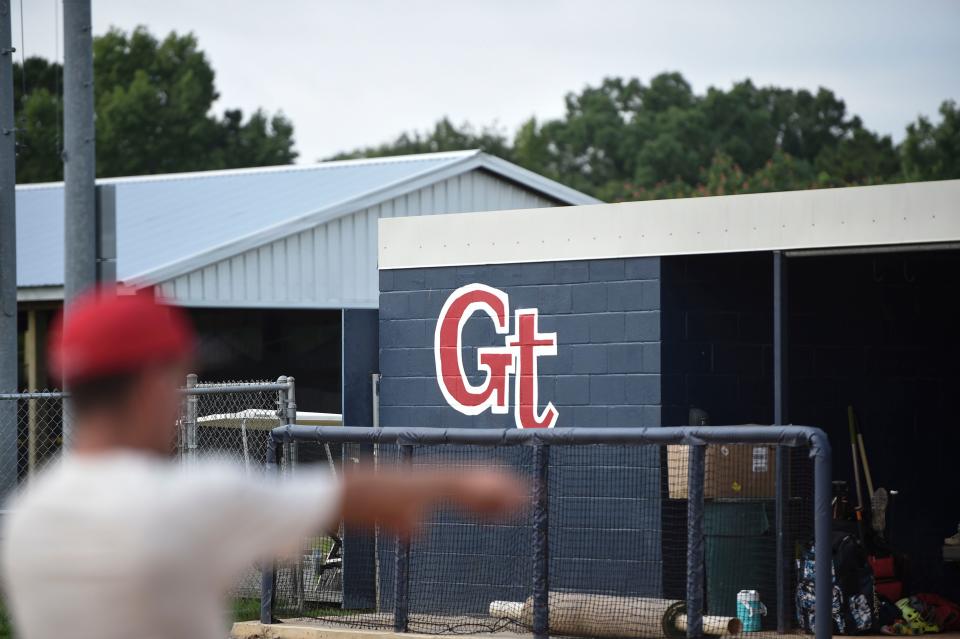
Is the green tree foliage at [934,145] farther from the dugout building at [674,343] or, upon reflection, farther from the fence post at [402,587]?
the fence post at [402,587]

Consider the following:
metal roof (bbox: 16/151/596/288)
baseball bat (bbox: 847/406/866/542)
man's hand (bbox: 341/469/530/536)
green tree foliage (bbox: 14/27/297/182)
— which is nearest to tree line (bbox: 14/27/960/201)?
green tree foliage (bbox: 14/27/297/182)

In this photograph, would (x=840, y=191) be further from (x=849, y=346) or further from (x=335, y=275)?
(x=335, y=275)

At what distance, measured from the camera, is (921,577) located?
11.9 meters

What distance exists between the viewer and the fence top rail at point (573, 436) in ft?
26.3

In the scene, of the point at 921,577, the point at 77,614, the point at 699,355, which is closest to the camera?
the point at 77,614

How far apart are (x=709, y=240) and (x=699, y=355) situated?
924 mm

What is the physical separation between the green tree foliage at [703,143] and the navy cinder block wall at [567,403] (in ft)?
120

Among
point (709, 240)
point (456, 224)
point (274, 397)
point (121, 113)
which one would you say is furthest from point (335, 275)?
point (121, 113)

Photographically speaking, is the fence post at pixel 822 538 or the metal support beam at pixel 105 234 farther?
the metal support beam at pixel 105 234

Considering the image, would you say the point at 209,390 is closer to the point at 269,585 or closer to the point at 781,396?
the point at 269,585

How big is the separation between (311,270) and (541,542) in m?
12.0

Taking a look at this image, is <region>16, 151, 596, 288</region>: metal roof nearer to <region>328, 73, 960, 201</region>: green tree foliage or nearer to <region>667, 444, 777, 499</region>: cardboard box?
<region>667, 444, 777, 499</region>: cardboard box

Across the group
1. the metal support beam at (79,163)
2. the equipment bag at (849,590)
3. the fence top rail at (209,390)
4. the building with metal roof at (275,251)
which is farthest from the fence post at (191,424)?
the building with metal roof at (275,251)

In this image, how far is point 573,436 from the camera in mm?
8547
